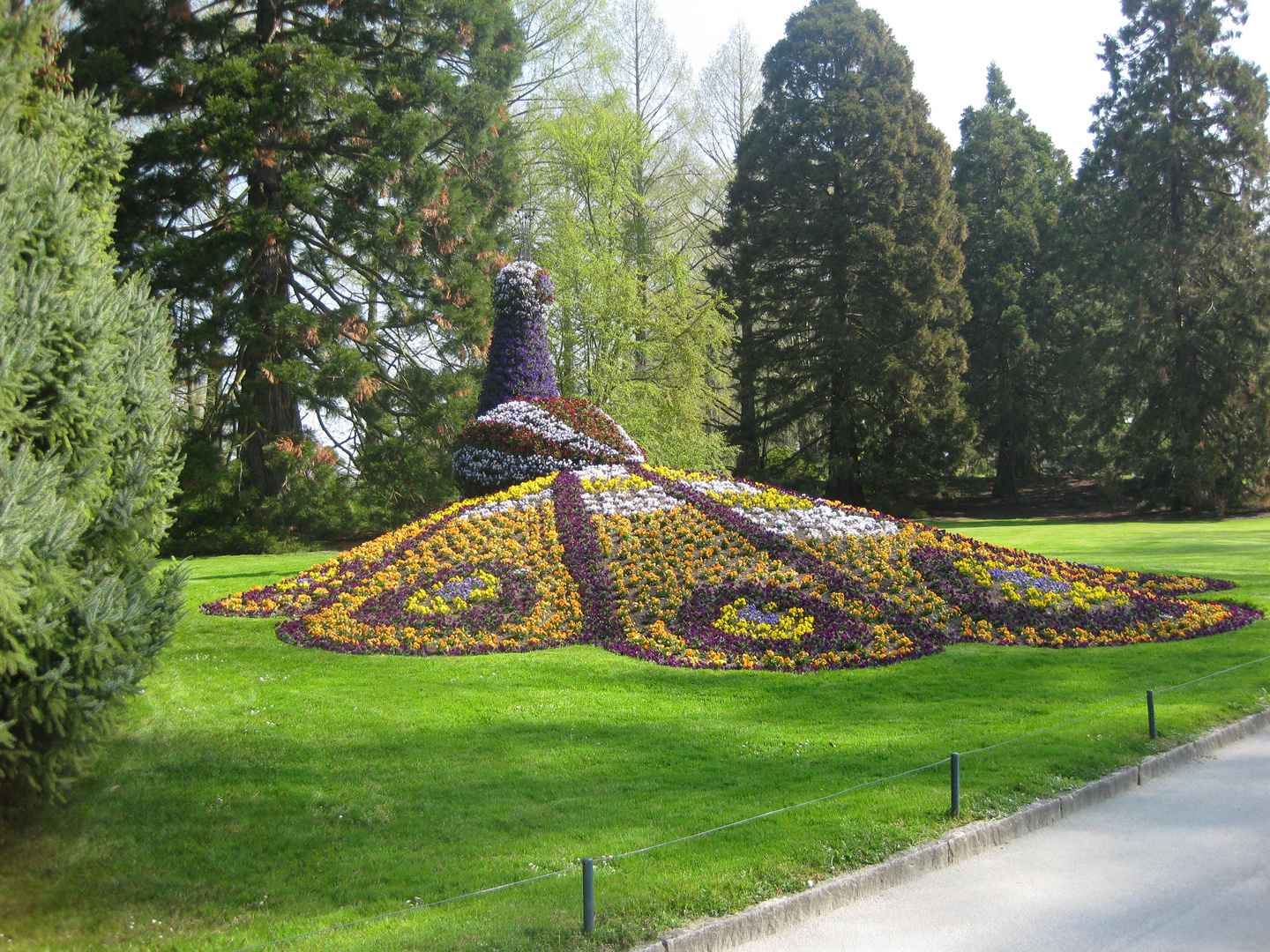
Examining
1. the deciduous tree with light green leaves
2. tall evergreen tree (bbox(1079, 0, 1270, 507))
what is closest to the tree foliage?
the deciduous tree with light green leaves

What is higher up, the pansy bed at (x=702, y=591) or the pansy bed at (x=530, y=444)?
the pansy bed at (x=530, y=444)

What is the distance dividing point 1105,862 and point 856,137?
100 feet

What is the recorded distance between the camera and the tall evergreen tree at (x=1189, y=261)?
28297mm

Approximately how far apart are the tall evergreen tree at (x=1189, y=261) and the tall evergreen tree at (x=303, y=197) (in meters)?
21.7

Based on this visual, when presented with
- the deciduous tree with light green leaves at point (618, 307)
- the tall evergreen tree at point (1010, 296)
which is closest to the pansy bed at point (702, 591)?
the deciduous tree with light green leaves at point (618, 307)

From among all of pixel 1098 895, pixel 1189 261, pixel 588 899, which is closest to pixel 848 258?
pixel 1189 261

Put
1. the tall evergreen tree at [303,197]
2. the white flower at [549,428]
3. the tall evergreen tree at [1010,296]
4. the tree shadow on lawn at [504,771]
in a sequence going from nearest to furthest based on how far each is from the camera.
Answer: the tree shadow on lawn at [504,771] < the white flower at [549,428] < the tall evergreen tree at [303,197] < the tall evergreen tree at [1010,296]

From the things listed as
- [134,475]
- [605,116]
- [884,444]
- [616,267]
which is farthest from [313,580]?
[884,444]

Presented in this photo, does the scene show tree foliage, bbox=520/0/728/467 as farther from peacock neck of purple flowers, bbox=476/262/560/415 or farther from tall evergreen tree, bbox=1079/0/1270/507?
tall evergreen tree, bbox=1079/0/1270/507

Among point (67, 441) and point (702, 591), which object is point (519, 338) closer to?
point (702, 591)

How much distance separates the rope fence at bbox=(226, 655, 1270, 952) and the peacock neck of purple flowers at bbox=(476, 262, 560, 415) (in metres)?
10.2

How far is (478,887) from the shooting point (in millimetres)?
4113

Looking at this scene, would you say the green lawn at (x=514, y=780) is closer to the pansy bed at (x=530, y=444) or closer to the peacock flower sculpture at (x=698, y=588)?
the peacock flower sculpture at (x=698, y=588)

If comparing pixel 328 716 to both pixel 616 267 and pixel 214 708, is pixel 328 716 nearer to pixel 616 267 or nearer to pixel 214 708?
pixel 214 708
